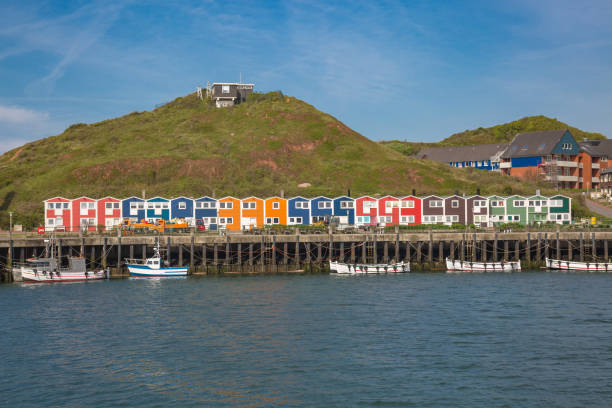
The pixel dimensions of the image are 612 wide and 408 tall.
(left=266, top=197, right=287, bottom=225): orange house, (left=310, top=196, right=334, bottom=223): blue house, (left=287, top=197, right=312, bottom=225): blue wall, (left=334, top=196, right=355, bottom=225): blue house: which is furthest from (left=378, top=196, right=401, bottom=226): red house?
(left=266, top=197, right=287, bottom=225): orange house

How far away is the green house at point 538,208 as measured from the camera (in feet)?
299

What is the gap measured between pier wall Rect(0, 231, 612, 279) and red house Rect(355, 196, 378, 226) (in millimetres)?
13144

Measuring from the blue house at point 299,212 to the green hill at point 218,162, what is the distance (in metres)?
19.1

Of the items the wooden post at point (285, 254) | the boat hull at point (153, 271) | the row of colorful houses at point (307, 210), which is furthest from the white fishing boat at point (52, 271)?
the wooden post at point (285, 254)

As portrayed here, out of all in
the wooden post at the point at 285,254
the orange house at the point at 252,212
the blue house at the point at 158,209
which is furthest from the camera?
the orange house at the point at 252,212

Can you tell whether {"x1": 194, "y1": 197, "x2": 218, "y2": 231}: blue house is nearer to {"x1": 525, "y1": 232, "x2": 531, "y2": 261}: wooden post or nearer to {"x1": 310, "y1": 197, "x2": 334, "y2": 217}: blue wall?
{"x1": 310, "y1": 197, "x2": 334, "y2": 217}: blue wall

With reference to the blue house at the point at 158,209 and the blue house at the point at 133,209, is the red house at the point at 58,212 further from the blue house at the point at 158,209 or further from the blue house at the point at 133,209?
the blue house at the point at 158,209

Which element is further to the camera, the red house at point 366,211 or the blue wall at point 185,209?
the red house at point 366,211

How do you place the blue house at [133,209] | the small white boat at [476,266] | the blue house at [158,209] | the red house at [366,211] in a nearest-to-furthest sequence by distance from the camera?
the small white boat at [476,266] < the blue house at [133,209] < the blue house at [158,209] < the red house at [366,211]

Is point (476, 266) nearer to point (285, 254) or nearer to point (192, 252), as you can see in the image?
point (285, 254)

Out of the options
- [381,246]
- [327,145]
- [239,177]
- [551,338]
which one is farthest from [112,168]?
[551,338]

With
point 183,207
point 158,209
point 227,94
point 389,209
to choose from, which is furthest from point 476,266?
point 227,94

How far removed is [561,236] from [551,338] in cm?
3831

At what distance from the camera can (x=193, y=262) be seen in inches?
2771
